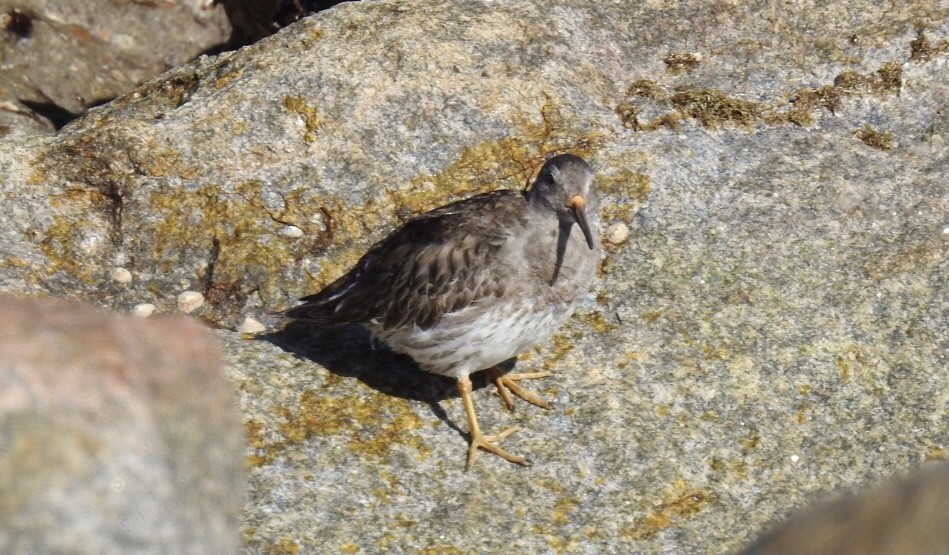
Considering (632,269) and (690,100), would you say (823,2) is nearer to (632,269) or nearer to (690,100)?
(690,100)

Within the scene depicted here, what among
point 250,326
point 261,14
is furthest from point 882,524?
point 261,14

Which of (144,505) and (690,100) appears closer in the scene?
(144,505)

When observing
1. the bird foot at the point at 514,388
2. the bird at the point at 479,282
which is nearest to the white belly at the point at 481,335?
the bird at the point at 479,282

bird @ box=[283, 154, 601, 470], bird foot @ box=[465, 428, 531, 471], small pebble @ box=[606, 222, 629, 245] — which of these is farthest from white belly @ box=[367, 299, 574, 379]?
small pebble @ box=[606, 222, 629, 245]

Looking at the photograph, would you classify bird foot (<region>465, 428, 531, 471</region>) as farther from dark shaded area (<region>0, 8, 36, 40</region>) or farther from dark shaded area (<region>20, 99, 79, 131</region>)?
dark shaded area (<region>0, 8, 36, 40</region>)

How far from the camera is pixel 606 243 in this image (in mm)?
8078

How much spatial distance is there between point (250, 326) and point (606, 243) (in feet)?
7.87

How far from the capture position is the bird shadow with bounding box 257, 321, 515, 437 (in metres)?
7.41

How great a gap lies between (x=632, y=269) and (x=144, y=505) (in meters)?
4.39

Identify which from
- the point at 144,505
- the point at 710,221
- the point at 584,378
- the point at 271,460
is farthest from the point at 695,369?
the point at 144,505

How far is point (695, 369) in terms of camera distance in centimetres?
729

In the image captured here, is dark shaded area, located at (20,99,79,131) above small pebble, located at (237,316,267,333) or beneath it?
above

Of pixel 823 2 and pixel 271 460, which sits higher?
pixel 823 2

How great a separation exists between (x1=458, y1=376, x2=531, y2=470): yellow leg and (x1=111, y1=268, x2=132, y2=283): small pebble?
7.73 ft
